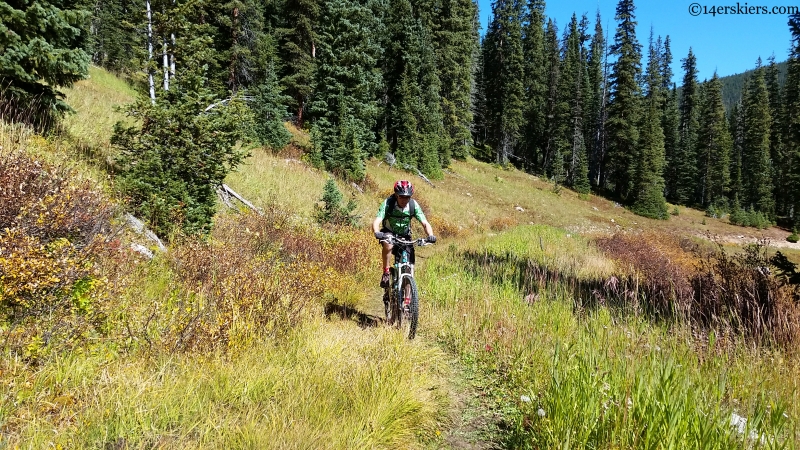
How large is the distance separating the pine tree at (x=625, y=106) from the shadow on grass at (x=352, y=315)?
50.9 m

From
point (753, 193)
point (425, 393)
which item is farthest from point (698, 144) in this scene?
point (425, 393)

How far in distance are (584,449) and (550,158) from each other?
60406mm

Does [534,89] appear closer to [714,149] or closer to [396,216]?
[714,149]

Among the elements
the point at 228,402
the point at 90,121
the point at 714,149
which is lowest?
the point at 228,402

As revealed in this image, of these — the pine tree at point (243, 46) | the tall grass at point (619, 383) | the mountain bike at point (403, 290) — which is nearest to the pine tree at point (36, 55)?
the mountain bike at point (403, 290)

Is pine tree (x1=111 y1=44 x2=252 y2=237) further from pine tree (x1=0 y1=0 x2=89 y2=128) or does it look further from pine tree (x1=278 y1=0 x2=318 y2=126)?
pine tree (x1=278 y1=0 x2=318 y2=126)

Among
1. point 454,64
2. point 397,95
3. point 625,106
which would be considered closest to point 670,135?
point 625,106

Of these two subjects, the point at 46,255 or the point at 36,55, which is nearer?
the point at 46,255

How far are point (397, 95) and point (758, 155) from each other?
5349 cm

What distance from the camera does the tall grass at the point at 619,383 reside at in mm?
2438

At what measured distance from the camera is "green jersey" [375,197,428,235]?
19.2 feet

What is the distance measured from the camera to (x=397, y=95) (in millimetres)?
31672

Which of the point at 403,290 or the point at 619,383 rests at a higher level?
the point at 403,290

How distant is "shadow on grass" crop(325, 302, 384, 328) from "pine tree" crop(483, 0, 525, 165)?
153 ft
